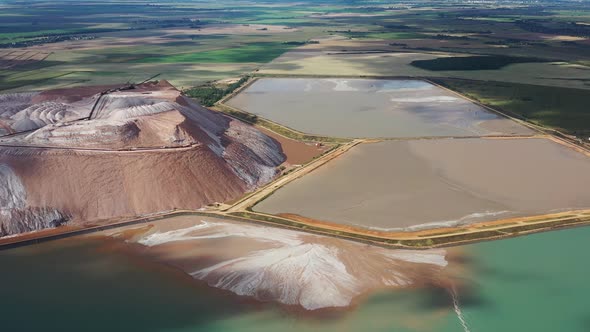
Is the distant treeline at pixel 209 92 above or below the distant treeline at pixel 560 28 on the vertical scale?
below

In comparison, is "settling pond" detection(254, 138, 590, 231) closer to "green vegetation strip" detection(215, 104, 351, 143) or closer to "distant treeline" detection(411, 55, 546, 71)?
"green vegetation strip" detection(215, 104, 351, 143)

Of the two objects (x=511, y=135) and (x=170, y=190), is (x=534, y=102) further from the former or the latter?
(x=170, y=190)

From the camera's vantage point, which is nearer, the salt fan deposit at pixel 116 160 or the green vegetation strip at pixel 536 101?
the salt fan deposit at pixel 116 160

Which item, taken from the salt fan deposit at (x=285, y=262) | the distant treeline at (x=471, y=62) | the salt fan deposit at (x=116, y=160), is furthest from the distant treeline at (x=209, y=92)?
the distant treeline at (x=471, y=62)

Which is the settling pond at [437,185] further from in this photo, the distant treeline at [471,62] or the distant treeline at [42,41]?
the distant treeline at [42,41]

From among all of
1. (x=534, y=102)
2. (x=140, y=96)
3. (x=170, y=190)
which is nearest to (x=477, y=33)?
(x=534, y=102)
